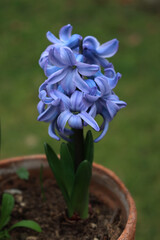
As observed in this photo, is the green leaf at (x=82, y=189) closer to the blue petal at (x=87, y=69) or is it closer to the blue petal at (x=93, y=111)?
the blue petal at (x=93, y=111)

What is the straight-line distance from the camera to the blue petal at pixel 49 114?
113cm

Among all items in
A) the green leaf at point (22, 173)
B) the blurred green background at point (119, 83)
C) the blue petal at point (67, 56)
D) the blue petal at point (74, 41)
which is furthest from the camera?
the blurred green background at point (119, 83)

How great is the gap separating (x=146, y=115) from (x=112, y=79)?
1.91 metres

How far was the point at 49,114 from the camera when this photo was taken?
1.14 m

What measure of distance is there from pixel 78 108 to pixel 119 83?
7.59ft

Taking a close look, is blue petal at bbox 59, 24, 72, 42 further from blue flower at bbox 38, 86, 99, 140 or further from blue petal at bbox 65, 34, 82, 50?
blue flower at bbox 38, 86, 99, 140

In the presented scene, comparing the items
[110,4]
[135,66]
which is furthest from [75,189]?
[110,4]

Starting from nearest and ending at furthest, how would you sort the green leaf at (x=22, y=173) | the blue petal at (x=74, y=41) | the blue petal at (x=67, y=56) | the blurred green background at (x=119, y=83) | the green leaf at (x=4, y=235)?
1. the blue petal at (x=67, y=56)
2. the blue petal at (x=74, y=41)
3. the green leaf at (x=4, y=235)
4. the green leaf at (x=22, y=173)
5. the blurred green background at (x=119, y=83)

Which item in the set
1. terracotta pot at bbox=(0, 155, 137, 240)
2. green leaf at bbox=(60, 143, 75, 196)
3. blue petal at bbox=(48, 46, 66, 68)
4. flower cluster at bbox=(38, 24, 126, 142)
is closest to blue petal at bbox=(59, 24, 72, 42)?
flower cluster at bbox=(38, 24, 126, 142)

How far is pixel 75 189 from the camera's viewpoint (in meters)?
1.30

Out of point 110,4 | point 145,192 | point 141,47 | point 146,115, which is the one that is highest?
point 110,4

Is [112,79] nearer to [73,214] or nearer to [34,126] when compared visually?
[73,214]

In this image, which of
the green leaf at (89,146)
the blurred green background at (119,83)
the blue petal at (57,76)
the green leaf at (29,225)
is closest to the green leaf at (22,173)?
the green leaf at (29,225)

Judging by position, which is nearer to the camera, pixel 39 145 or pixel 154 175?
pixel 154 175
